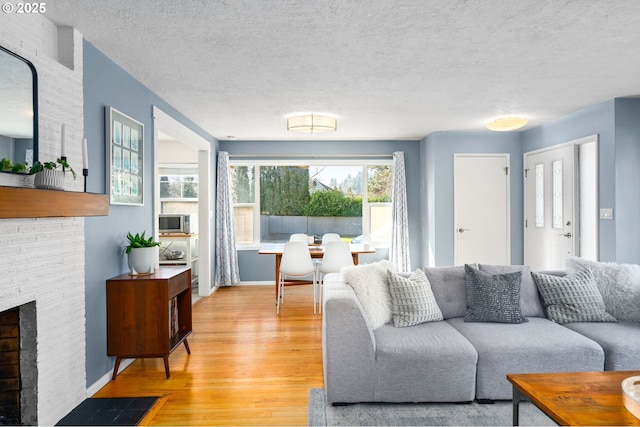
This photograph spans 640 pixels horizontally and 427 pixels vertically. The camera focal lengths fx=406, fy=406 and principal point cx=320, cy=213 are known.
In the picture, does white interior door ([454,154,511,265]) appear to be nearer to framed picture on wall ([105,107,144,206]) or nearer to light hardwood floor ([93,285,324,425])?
light hardwood floor ([93,285,324,425])

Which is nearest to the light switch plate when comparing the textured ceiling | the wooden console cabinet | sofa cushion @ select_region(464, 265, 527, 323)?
the textured ceiling

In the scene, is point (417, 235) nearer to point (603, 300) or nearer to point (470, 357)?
point (603, 300)

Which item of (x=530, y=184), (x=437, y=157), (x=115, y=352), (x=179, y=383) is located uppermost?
(x=437, y=157)

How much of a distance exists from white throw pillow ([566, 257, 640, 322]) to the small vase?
365cm

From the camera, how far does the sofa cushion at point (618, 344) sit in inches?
99.9

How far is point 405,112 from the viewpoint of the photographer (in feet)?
15.8

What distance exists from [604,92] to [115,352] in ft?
16.2

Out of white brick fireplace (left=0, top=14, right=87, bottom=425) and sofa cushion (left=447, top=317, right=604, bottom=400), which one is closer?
white brick fireplace (left=0, top=14, right=87, bottom=425)

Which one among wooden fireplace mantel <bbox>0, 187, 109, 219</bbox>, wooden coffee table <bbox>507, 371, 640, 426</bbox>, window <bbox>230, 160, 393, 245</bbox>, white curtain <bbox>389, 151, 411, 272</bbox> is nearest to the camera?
wooden coffee table <bbox>507, 371, 640, 426</bbox>

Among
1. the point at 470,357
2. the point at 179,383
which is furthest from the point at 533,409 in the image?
the point at 179,383

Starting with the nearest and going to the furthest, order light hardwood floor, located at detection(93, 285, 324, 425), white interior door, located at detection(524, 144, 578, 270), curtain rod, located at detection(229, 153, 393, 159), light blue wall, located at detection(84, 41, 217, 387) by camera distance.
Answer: light hardwood floor, located at detection(93, 285, 324, 425), light blue wall, located at detection(84, 41, 217, 387), white interior door, located at detection(524, 144, 578, 270), curtain rod, located at detection(229, 153, 393, 159)

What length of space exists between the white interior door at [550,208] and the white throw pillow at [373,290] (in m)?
3.06

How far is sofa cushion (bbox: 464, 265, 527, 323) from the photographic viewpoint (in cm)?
294

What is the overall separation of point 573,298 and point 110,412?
10.7 feet
